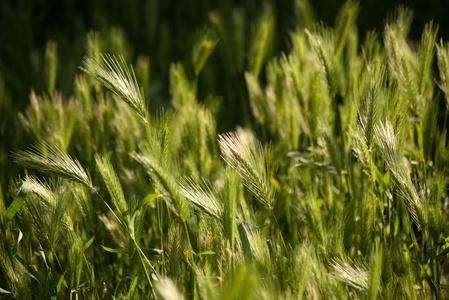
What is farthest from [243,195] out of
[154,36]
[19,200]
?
[154,36]

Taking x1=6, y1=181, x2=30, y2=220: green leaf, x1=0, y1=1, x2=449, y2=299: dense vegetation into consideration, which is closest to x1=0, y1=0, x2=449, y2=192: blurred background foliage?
x1=0, y1=1, x2=449, y2=299: dense vegetation

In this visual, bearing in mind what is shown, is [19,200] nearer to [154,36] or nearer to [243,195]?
[243,195]

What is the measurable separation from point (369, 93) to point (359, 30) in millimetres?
1371

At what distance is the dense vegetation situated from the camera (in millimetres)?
816

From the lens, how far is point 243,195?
1.09 metres

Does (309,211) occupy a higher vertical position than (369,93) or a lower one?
lower

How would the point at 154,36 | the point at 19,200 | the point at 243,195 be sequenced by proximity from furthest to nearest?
the point at 154,36 → the point at 243,195 → the point at 19,200

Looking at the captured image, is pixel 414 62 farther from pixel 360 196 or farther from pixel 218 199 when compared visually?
pixel 218 199

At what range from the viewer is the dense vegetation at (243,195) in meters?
0.82

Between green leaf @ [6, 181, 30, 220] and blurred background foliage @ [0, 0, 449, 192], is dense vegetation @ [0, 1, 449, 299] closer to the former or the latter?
green leaf @ [6, 181, 30, 220]

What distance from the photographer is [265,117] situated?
1.40 metres

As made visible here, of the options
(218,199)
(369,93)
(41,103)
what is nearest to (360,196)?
(369,93)

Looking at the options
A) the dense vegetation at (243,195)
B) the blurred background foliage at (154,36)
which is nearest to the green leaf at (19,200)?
the dense vegetation at (243,195)

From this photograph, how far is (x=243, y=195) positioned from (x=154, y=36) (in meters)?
1.51
